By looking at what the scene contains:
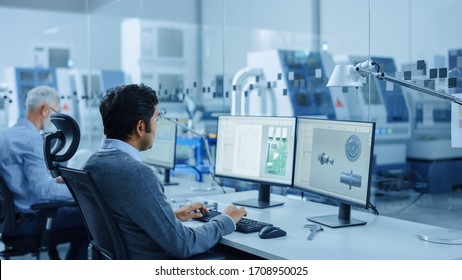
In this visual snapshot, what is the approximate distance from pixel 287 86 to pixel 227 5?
95 cm

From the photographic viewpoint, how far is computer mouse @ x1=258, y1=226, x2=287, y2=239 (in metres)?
2.02

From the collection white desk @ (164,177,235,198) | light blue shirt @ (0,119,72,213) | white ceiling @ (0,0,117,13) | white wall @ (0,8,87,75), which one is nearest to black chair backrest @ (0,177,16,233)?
light blue shirt @ (0,119,72,213)

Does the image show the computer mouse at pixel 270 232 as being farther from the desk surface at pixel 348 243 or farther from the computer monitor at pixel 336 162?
the computer monitor at pixel 336 162

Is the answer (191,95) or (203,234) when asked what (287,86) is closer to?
(191,95)

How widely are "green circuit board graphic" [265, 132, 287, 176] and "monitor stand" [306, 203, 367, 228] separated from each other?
318 millimetres

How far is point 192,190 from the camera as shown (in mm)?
3328

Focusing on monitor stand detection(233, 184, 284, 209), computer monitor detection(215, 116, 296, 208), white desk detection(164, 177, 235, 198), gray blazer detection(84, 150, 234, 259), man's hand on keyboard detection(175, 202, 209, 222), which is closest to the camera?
gray blazer detection(84, 150, 234, 259)

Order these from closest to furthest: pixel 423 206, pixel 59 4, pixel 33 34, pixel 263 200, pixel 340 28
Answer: pixel 263 200
pixel 423 206
pixel 340 28
pixel 33 34
pixel 59 4

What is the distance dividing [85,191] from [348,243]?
0.94m

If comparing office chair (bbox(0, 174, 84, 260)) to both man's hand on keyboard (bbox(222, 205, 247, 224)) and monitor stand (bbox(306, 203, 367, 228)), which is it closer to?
man's hand on keyboard (bbox(222, 205, 247, 224))

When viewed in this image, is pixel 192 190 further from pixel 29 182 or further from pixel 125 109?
pixel 125 109

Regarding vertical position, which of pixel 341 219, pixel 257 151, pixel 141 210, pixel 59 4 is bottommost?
pixel 341 219

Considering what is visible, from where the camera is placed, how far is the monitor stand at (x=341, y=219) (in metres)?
2.23

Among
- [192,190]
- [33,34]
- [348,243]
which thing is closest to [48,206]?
[192,190]
